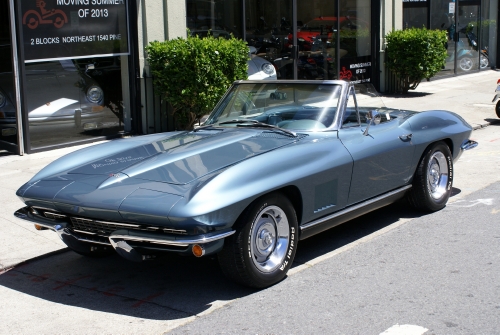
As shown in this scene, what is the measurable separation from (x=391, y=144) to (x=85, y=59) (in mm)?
6331

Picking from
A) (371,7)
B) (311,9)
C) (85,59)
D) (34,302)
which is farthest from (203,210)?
(371,7)

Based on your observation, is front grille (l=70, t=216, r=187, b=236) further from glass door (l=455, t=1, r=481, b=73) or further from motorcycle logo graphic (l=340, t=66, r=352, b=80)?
glass door (l=455, t=1, r=481, b=73)

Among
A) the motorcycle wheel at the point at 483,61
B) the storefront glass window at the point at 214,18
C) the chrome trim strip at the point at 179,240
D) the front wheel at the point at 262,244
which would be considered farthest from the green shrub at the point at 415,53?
the chrome trim strip at the point at 179,240

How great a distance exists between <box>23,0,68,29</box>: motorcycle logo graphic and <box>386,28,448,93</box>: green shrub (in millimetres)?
9026


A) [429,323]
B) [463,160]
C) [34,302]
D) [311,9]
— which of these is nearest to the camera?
[429,323]

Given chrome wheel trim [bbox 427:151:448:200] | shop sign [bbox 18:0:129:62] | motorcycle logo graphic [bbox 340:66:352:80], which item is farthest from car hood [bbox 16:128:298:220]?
motorcycle logo graphic [bbox 340:66:352:80]

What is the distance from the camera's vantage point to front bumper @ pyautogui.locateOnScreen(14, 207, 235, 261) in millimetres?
4656

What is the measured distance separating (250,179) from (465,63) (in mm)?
18287

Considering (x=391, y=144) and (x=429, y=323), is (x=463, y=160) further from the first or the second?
(x=429, y=323)

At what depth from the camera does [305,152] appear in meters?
5.59

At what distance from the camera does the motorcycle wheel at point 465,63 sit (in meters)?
21.5

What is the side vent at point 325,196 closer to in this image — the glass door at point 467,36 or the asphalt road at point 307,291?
the asphalt road at point 307,291

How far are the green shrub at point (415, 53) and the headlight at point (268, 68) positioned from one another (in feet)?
13.3

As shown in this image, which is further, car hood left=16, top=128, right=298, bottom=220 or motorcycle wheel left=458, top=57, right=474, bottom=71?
motorcycle wheel left=458, top=57, right=474, bottom=71
